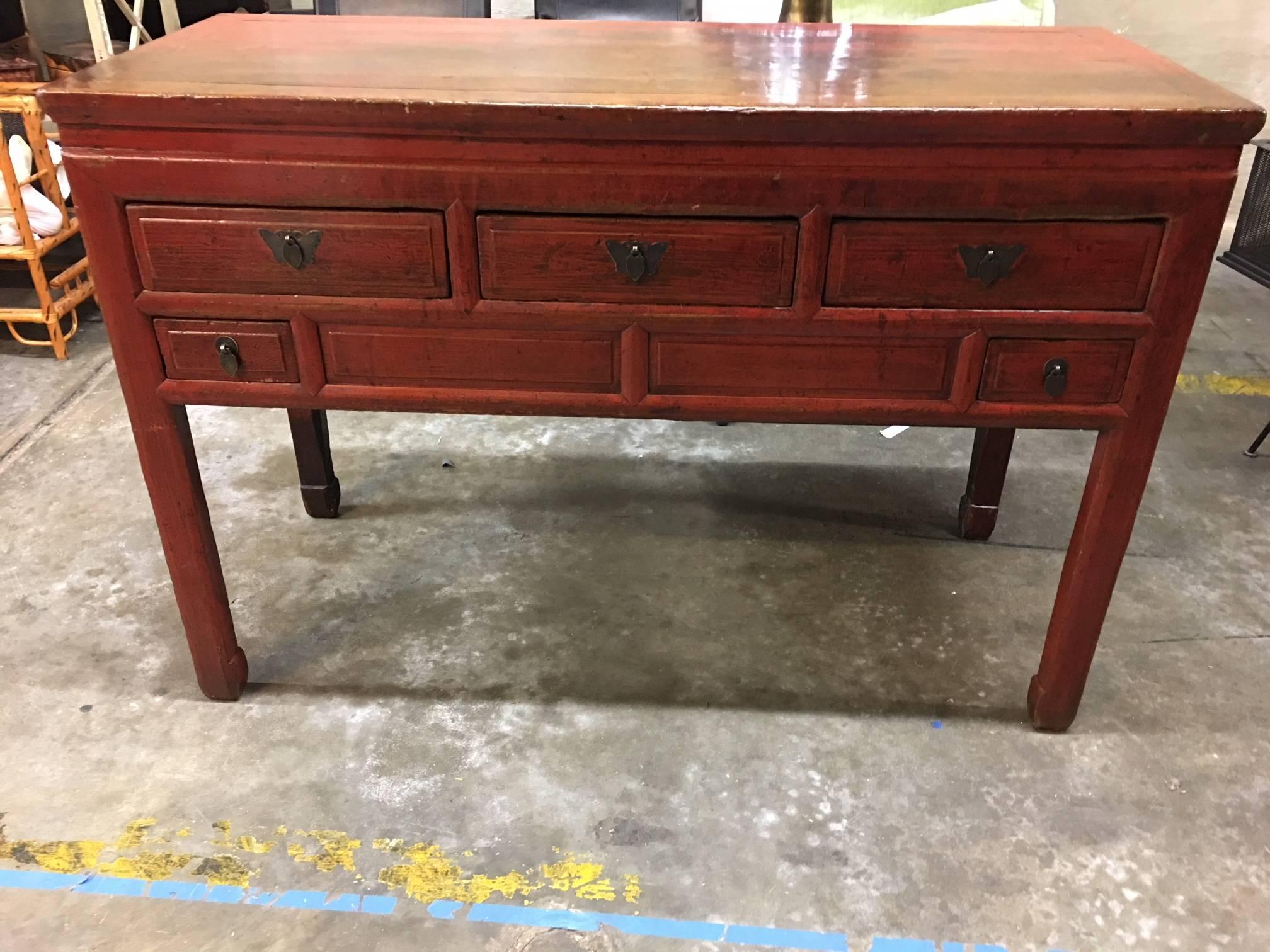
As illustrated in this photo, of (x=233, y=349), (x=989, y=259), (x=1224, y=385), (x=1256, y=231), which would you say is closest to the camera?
(x=989, y=259)

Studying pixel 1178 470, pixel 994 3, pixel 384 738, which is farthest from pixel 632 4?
pixel 384 738

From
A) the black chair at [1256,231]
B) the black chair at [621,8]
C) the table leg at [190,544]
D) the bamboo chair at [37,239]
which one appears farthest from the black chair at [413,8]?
the black chair at [1256,231]

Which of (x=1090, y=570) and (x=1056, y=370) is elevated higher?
(x=1056, y=370)

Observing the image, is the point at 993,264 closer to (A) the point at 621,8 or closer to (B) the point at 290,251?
(B) the point at 290,251

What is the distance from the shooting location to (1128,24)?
12.7 feet

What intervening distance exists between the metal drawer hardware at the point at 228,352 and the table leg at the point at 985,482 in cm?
146

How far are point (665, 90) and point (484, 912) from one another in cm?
116

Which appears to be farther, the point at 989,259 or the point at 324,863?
the point at 324,863

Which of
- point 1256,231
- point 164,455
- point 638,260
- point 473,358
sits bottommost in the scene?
point 1256,231

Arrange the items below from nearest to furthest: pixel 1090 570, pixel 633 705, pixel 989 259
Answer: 1. pixel 989 259
2. pixel 1090 570
3. pixel 633 705

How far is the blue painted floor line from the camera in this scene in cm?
133

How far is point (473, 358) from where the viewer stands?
1.40m

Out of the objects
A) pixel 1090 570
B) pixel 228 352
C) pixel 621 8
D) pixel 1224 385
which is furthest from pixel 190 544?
pixel 1224 385

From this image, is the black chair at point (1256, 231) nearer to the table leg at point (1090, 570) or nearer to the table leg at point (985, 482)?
the table leg at point (985, 482)
